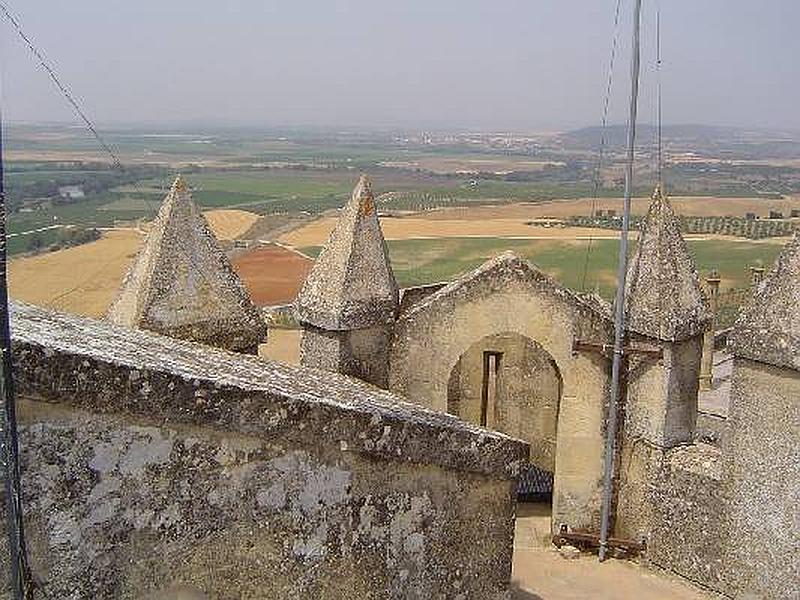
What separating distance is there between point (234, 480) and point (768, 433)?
6.61 metres

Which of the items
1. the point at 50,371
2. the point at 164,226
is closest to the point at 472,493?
the point at 50,371

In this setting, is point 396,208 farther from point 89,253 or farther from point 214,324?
point 214,324

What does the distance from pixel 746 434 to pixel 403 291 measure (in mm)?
4714

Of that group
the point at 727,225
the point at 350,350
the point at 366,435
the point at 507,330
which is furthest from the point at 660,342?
the point at 727,225

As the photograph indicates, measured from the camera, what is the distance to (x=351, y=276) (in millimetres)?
9734

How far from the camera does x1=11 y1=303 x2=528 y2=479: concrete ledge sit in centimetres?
369

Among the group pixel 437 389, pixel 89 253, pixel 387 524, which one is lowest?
pixel 89 253

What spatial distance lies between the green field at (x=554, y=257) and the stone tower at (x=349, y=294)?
3685 centimetres

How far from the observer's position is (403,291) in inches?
464

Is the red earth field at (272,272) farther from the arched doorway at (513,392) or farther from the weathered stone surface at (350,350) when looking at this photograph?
the weathered stone surface at (350,350)

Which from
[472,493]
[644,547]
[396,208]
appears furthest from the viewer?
[396,208]

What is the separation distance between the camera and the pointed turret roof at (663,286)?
989 centimetres

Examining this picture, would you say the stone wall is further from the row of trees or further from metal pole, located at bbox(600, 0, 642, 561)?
the row of trees

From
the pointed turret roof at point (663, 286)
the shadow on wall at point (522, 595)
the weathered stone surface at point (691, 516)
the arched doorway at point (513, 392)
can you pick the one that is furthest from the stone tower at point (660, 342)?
the arched doorway at point (513, 392)
